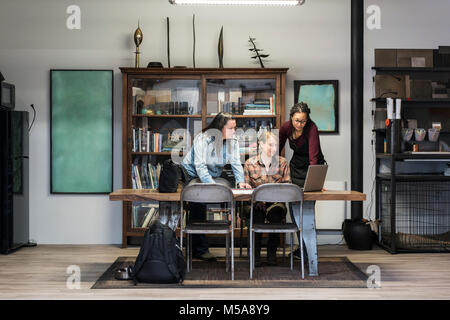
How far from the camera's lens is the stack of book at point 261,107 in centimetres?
604

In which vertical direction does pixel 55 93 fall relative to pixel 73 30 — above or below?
below

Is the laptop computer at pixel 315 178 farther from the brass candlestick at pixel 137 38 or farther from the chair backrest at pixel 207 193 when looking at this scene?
the brass candlestick at pixel 137 38

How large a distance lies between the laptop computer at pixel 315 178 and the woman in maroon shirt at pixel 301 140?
49 cm

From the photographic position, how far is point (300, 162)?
5352 mm

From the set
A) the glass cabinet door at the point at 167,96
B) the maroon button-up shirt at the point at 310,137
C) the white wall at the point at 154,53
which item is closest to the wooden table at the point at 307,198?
the maroon button-up shirt at the point at 310,137

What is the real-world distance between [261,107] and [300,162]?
1.04 meters

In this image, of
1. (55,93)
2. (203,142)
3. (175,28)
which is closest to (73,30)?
(55,93)

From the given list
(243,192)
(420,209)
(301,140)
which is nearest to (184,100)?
(301,140)

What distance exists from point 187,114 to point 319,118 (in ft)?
5.38

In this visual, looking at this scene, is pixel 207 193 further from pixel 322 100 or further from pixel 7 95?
pixel 7 95

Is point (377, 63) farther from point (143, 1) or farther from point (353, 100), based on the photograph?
point (143, 1)

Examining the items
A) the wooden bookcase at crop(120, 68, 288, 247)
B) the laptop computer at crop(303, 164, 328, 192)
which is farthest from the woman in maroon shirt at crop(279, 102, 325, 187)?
the wooden bookcase at crop(120, 68, 288, 247)

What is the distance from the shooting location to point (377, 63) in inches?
248

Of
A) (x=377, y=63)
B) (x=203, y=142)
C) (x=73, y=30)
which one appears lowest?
(x=203, y=142)
